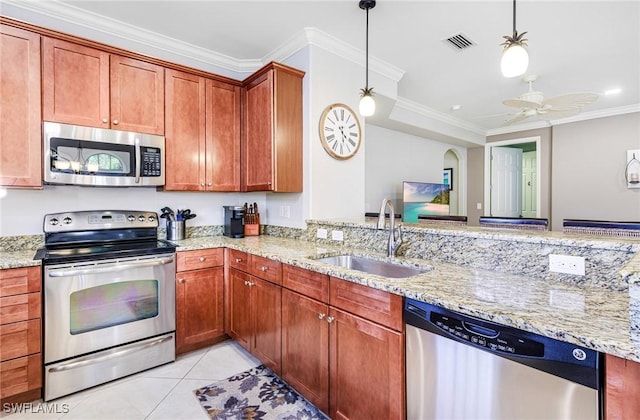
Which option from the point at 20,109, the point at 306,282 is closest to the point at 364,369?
the point at 306,282

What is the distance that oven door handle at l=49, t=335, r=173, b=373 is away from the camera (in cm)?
202

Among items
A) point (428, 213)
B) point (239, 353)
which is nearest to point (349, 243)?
point (239, 353)

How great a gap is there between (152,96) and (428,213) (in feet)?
13.6

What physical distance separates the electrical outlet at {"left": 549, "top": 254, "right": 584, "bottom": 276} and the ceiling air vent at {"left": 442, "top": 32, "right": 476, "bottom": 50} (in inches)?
87.4

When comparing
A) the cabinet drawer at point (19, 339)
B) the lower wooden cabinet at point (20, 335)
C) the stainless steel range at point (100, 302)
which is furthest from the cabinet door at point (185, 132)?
the cabinet drawer at point (19, 339)

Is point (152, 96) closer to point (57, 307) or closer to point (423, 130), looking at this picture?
point (57, 307)

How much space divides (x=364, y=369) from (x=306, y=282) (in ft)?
1.83

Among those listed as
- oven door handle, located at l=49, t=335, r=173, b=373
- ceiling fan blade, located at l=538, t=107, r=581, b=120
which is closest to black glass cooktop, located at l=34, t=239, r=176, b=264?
oven door handle, located at l=49, t=335, r=173, b=373

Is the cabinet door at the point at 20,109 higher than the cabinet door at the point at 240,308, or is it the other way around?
the cabinet door at the point at 20,109

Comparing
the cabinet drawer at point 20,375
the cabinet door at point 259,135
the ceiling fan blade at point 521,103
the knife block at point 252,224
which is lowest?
the cabinet drawer at point 20,375

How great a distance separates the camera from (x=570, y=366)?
0.94 meters

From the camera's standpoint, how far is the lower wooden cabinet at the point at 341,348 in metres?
1.41

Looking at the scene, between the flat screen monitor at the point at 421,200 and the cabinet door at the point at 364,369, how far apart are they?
3396 millimetres

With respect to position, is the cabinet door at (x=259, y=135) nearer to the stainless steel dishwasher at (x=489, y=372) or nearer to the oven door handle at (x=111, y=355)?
the oven door handle at (x=111, y=355)
